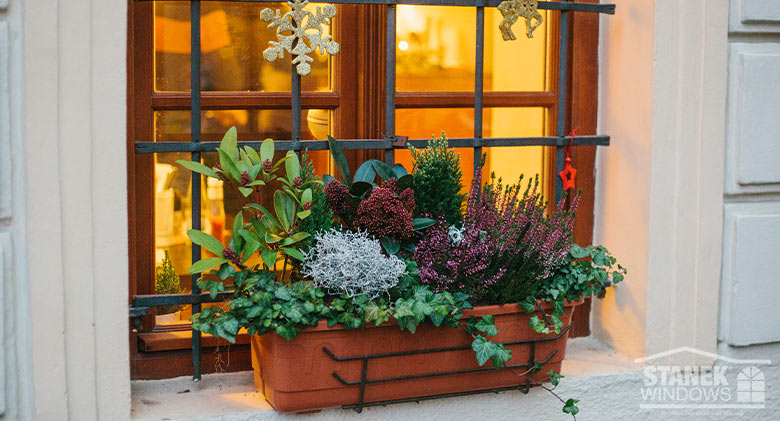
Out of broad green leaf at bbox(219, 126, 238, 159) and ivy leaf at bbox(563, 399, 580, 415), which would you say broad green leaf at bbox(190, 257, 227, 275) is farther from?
ivy leaf at bbox(563, 399, 580, 415)

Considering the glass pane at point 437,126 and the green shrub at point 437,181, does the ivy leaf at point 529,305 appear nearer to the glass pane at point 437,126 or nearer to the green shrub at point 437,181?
the green shrub at point 437,181

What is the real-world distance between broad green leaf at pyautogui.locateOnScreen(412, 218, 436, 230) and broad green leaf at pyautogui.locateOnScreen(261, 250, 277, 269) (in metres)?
0.36

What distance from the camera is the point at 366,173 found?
2.23 meters

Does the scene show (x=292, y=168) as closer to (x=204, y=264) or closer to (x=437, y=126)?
(x=204, y=264)

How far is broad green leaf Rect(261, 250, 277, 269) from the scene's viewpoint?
6.67ft

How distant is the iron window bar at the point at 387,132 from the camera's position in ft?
7.07

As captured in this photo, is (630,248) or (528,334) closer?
(528,334)

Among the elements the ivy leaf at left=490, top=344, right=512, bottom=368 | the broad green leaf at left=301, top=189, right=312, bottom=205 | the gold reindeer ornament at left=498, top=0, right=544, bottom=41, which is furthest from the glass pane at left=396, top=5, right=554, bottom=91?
the ivy leaf at left=490, top=344, right=512, bottom=368

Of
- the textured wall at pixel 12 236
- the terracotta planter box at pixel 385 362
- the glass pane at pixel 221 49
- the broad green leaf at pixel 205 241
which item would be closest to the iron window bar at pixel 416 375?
the terracotta planter box at pixel 385 362

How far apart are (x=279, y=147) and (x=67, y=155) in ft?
1.72

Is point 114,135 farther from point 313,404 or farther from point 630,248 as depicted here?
point 630,248

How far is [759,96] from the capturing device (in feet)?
8.19

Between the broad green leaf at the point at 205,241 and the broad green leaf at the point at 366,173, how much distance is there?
0.39 metres

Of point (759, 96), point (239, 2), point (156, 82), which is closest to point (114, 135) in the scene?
point (156, 82)
